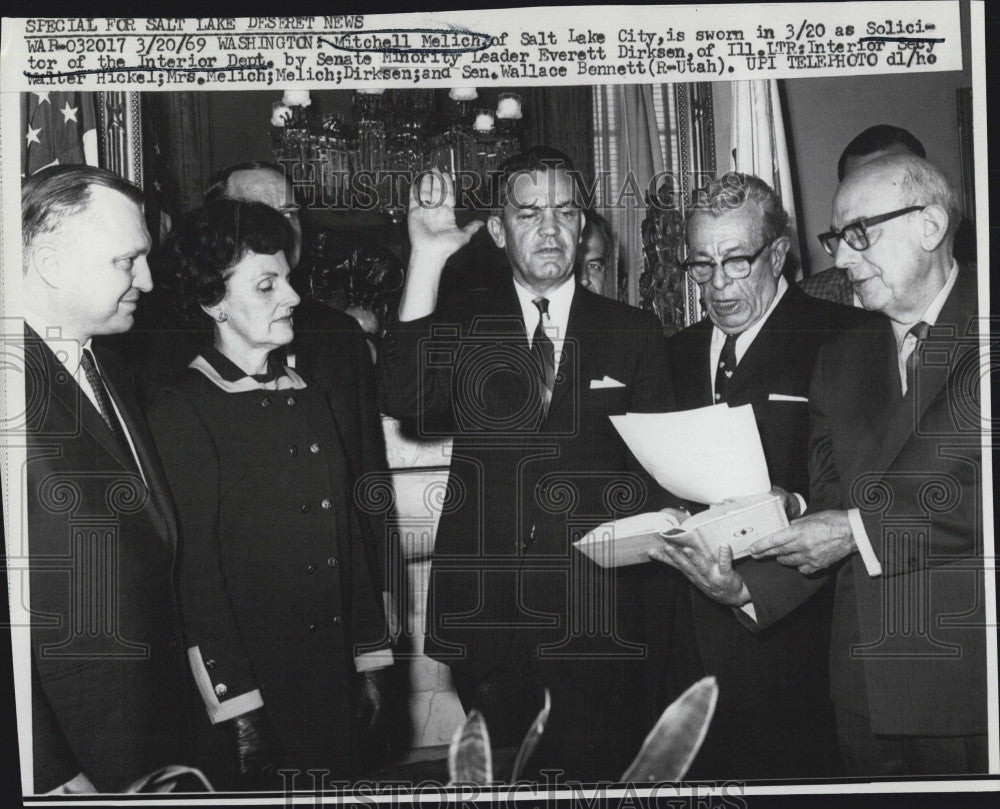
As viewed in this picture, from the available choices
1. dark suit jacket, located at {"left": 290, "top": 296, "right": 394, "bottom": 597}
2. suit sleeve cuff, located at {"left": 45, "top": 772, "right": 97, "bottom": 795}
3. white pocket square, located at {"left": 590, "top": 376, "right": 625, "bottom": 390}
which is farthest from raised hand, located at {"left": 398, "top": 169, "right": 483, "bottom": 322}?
suit sleeve cuff, located at {"left": 45, "top": 772, "right": 97, "bottom": 795}

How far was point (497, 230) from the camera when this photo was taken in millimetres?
2684

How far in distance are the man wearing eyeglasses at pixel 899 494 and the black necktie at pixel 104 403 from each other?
5.69ft

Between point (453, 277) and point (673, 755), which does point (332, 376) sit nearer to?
point (453, 277)

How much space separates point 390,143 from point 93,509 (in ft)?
4.26

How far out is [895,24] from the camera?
2.76 meters

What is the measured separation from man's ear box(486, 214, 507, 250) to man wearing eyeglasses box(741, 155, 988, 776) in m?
0.90

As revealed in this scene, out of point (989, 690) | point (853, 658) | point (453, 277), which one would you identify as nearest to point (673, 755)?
point (853, 658)

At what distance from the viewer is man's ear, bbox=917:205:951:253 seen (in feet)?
8.83

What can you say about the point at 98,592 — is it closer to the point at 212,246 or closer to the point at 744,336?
the point at 212,246

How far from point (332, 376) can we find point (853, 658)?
1640 mm

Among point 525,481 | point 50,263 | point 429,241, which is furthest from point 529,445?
point 50,263

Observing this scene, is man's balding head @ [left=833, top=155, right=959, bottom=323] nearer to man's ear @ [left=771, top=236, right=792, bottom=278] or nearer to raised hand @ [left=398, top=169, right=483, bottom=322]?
man's ear @ [left=771, top=236, right=792, bottom=278]

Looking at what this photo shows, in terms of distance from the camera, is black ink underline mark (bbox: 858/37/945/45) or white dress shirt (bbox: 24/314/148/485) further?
black ink underline mark (bbox: 858/37/945/45)

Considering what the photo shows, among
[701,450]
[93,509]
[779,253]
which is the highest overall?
[779,253]
